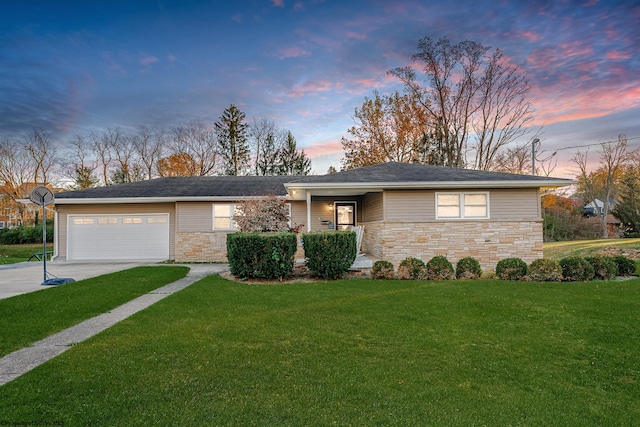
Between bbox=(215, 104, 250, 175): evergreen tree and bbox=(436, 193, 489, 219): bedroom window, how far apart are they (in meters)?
22.7

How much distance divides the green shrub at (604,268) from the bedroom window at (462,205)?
321 centimetres

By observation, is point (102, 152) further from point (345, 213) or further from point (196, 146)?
point (345, 213)

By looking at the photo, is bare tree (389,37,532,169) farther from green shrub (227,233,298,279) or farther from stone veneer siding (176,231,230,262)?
green shrub (227,233,298,279)

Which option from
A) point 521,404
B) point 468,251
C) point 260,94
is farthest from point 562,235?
point 521,404

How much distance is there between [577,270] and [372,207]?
253 inches

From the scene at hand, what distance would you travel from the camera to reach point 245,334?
189 inches

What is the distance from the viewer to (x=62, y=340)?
4656 millimetres

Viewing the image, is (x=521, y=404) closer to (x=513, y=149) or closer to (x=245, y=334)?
(x=245, y=334)

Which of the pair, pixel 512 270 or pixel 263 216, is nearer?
pixel 512 270

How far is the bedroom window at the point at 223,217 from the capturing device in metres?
14.8

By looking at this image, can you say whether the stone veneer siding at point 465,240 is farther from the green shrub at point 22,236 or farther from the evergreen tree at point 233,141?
the green shrub at point 22,236

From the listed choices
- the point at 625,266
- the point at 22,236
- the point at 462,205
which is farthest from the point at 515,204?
the point at 22,236

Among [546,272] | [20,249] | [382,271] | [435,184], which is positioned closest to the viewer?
[546,272]

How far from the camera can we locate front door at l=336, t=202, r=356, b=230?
15.3m
